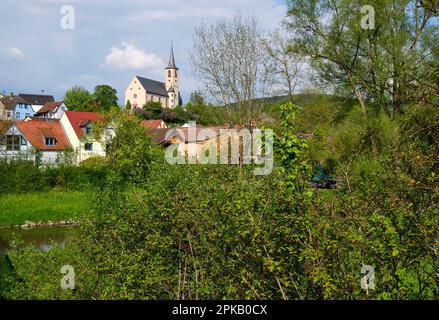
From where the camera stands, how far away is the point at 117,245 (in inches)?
275

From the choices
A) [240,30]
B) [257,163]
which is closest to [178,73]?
[240,30]

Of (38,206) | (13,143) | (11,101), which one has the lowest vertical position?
(38,206)

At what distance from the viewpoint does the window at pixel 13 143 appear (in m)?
38.7

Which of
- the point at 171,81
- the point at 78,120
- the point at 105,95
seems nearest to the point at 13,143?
the point at 78,120

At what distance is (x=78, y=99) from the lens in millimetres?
75438

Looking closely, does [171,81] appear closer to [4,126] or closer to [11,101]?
[11,101]

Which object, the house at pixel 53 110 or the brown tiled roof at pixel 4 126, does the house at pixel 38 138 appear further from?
the house at pixel 53 110

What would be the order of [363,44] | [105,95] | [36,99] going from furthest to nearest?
1. [36,99]
2. [105,95]
3. [363,44]

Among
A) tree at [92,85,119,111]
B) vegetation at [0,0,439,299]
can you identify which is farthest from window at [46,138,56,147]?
vegetation at [0,0,439,299]

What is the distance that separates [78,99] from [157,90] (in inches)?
1639

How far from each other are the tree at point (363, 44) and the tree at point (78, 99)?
54.2 metres

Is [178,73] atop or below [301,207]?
atop
